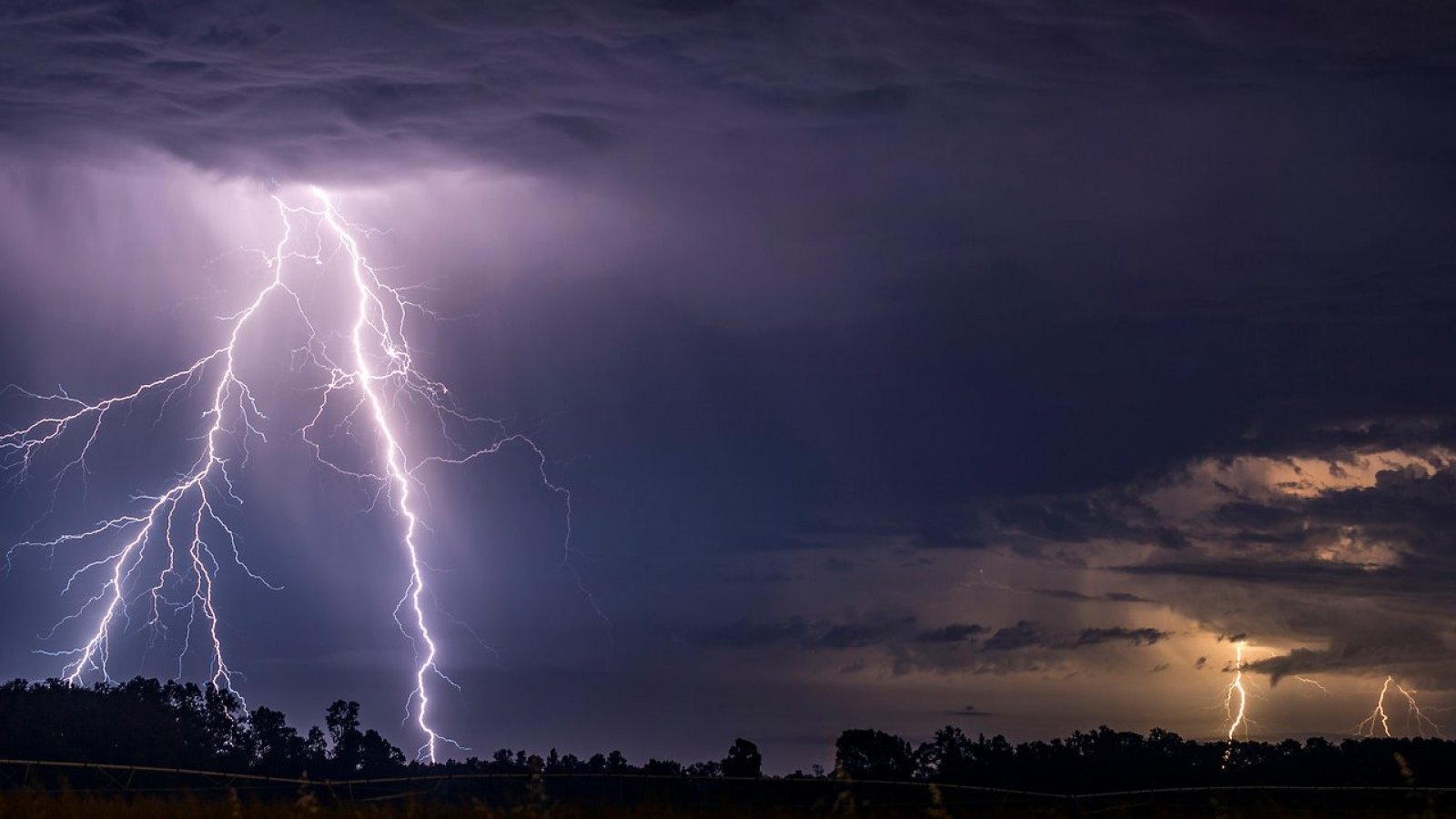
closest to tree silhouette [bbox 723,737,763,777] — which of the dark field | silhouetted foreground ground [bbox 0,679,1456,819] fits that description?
silhouetted foreground ground [bbox 0,679,1456,819]

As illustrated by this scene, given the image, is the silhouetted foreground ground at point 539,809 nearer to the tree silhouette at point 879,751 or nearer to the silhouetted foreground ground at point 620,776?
the silhouetted foreground ground at point 620,776

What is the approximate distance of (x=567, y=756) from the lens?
6588 cm

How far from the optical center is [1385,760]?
2078 inches

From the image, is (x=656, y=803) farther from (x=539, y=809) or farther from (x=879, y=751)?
(x=879, y=751)

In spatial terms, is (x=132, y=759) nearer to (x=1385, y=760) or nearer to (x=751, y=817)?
(x=751, y=817)

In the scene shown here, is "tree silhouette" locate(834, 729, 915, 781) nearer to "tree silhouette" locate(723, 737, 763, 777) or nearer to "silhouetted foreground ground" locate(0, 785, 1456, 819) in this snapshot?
"tree silhouette" locate(723, 737, 763, 777)

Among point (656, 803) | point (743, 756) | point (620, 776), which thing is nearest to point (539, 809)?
point (656, 803)

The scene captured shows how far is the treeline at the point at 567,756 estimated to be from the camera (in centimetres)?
5086

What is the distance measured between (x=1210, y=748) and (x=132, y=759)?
5106 centimetres

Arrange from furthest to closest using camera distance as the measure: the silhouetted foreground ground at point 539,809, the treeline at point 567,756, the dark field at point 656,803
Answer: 1. the treeline at point 567,756
2. the dark field at point 656,803
3. the silhouetted foreground ground at point 539,809

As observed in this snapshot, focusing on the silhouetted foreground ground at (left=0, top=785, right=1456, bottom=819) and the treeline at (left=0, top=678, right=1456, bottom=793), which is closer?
the silhouetted foreground ground at (left=0, top=785, right=1456, bottom=819)

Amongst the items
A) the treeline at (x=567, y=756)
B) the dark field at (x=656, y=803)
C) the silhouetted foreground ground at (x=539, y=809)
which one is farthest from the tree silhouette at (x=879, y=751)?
the silhouetted foreground ground at (x=539, y=809)

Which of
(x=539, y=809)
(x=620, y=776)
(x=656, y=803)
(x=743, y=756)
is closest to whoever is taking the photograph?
(x=539, y=809)

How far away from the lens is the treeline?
50863 millimetres
